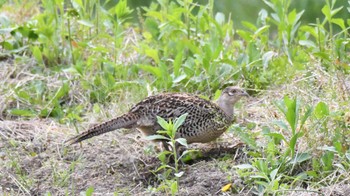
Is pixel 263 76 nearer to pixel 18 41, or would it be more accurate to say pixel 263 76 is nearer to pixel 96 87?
pixel 96 87

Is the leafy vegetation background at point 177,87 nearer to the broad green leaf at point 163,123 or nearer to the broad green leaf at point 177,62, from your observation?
the broad green leaf at point 177,62

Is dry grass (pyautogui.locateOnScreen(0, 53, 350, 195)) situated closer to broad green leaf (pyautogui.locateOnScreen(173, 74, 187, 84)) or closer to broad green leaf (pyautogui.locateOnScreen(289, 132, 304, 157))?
broad green leaf (pyautogui.locateOnScreen(289, 132, 304, 157))

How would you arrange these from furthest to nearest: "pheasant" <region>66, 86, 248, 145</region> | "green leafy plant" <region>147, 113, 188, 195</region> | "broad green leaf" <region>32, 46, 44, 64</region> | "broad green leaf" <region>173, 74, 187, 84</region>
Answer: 1. "broad green leaf" <region>32, 46, 44, 64</region>
2. "broad green leaf" <region>173, 74, 187, 84</region>
3. "pheasant" <region>66, 86, 248, 145</region>
4. "green leafy plant" <region>147, 113, 188, 195</region>

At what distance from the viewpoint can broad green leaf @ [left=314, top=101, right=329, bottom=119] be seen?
629 cm

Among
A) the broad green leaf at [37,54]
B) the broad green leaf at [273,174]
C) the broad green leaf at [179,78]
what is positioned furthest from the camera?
the broad green leaf at [37,54]

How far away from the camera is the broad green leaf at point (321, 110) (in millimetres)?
6293

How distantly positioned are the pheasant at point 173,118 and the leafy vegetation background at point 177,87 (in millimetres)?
189

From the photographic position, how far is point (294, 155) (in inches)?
247

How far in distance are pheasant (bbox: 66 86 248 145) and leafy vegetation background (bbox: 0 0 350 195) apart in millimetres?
189

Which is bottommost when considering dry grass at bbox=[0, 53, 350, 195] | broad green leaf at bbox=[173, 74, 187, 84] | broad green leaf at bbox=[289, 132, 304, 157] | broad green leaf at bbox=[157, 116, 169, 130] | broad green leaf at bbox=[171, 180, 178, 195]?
dry grass at bbox=[0, 53, 350, 195]

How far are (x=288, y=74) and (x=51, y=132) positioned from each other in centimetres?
191

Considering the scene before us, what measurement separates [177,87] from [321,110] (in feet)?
6.00

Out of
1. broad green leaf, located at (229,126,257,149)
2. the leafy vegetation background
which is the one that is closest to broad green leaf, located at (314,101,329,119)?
the leafy vegetation background

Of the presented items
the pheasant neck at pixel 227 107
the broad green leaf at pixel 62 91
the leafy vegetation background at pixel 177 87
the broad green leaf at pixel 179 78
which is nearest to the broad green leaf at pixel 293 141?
the leafy vegetation background at pixel 177 87
